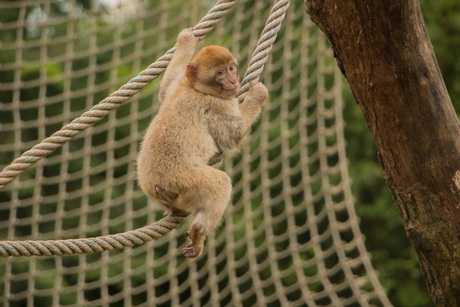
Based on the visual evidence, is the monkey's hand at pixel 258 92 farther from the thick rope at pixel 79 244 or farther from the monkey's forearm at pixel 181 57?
the thick rope at pixel 79 244

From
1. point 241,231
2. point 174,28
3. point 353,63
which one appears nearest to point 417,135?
point 353,63

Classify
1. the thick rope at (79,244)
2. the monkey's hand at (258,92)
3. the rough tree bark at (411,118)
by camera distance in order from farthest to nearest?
the monkey's hand at (258,92)
the thick rope at (79,244)
the rough tree bark at (411,118)

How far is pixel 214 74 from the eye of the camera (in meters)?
3.79

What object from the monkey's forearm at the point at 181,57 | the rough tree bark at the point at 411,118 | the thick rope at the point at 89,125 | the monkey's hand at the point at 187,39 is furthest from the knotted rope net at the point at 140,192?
the rough tree bark at the point at 411,118

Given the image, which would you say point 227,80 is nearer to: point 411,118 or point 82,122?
point 82,122

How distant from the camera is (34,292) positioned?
610cm

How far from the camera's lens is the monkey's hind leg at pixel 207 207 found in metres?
3.31

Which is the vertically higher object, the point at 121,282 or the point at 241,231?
the point at 241,231

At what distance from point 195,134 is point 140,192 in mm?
3250

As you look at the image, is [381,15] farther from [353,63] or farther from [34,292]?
[34,292]

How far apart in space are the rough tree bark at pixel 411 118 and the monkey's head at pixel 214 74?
1.09 metres

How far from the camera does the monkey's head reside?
12.4 ft

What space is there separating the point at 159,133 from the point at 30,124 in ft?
11.2

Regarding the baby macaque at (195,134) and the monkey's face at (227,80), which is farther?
the monkey's face at (227,80)
